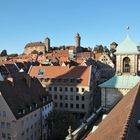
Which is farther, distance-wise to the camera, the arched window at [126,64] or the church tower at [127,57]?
the arched window at [126,64]

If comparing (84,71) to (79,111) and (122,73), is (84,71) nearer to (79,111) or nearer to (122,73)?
(79,111)

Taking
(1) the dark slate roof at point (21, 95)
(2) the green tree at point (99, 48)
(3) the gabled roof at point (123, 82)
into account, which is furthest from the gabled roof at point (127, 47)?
(2) the green tree at point (99, 48)

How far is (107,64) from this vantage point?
104812 millimetres

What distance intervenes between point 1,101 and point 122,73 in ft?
60.3

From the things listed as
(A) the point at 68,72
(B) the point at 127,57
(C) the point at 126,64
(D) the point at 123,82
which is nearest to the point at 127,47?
(B) the point at 127,57

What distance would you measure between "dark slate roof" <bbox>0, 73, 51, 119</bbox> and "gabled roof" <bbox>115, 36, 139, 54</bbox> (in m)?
17.7

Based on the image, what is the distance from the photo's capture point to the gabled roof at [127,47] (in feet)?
111

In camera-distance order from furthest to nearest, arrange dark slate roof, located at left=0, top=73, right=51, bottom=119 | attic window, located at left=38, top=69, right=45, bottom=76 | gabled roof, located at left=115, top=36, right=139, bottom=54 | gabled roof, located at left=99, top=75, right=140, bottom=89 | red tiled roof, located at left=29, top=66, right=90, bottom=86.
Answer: attic window, located at left=38, top=69, right=45, bottom=76, red tiled roof, located at left=29, top=66, right=90, bottom=86, dark slate roof, located at left=0, top=73, right=51, bottom=119, gabled roof, located at left=115, top=36, right=139, bottom=54, gabled roof, located at left=99, top=75, right=140, bottom=89

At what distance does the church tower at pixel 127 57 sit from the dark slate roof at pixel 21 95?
16627mm

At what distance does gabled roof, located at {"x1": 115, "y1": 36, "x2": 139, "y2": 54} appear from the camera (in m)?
33.8

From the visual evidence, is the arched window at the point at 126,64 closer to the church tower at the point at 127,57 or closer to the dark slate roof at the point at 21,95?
the church tower at the point at 127,57

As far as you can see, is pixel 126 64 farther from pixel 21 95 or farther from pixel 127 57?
pixel 21 95

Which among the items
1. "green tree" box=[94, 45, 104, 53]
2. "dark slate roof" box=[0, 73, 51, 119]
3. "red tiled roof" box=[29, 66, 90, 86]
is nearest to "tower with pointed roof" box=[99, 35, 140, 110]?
"dark slate roof" box=[0, 73, 51, 119]

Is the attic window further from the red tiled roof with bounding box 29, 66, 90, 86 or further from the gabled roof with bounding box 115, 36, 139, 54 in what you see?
the gabled roof with bounding box 115, 36, 139, 54
